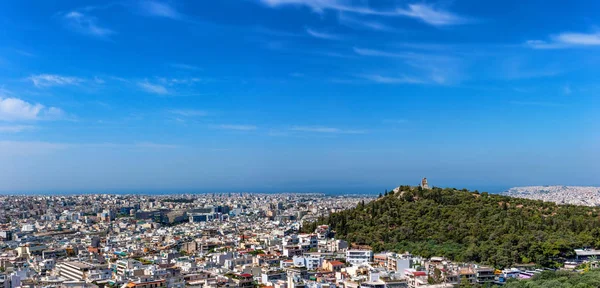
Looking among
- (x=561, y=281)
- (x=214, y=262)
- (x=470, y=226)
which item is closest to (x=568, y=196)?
(x=470, y=226)

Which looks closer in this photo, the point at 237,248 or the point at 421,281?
the point at 421,281

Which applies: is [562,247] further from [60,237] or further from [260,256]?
[60,237]

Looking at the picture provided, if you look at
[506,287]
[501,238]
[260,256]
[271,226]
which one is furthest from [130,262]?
[271,226]

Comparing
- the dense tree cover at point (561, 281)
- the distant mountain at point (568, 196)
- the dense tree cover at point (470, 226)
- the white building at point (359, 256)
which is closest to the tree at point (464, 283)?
the dense tree cover at point (561, 281)

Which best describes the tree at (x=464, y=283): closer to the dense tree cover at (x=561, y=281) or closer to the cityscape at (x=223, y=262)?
the cityscape at (x=223, y=262)

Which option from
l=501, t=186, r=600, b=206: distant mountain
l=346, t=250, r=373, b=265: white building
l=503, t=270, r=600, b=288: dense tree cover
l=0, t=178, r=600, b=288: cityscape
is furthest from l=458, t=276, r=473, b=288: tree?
l=501, t=186, r=600, b=206: distant mountain

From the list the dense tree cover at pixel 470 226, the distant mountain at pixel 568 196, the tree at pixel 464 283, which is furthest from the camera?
the distant mountain at pixel 568 196
